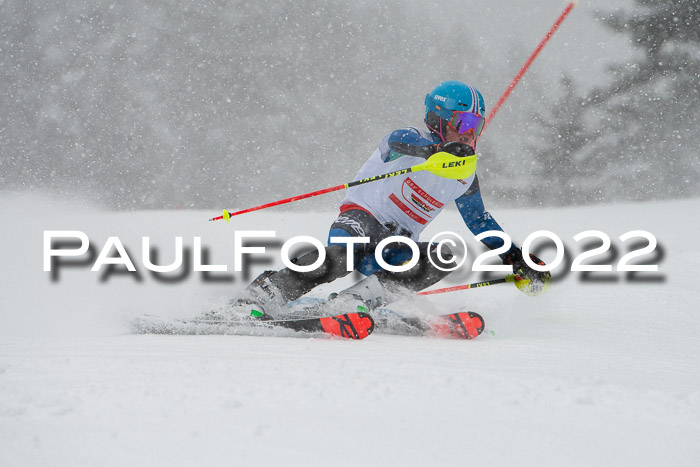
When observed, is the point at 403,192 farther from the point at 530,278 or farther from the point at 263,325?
the point at 263,325

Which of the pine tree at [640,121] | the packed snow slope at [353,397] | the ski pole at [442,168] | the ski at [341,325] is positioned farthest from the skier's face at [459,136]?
the pine tree at [640,121]

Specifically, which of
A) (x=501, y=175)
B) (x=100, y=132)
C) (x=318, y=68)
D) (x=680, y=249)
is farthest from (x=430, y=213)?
(x=100, y=132)

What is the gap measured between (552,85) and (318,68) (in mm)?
9398

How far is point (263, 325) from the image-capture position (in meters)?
2.94

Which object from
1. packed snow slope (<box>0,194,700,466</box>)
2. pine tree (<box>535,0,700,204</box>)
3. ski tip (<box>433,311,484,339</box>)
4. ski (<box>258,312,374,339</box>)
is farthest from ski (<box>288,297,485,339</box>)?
pine tree (<box>535,0,700,204</box>)

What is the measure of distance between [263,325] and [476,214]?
172 centimetres

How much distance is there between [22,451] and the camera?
3.69 ft

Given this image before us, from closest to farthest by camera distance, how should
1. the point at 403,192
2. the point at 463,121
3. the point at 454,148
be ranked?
the point at 454,148 → the point at 463,121 → the point at 403,192

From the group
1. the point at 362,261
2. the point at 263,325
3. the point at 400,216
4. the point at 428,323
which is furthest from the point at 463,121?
the point at 263,325

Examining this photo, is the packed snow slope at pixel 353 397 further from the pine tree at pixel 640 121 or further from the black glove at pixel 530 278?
the pine tree at pixel 640 121

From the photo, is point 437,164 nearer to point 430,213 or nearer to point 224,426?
point 430,213

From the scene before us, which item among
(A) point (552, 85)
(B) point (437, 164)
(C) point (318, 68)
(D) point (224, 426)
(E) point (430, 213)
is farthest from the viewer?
(C) point (318, 68)

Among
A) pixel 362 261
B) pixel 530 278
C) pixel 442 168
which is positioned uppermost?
pixel 442 168

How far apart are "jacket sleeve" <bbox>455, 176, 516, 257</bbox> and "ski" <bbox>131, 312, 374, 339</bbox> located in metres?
1.36
